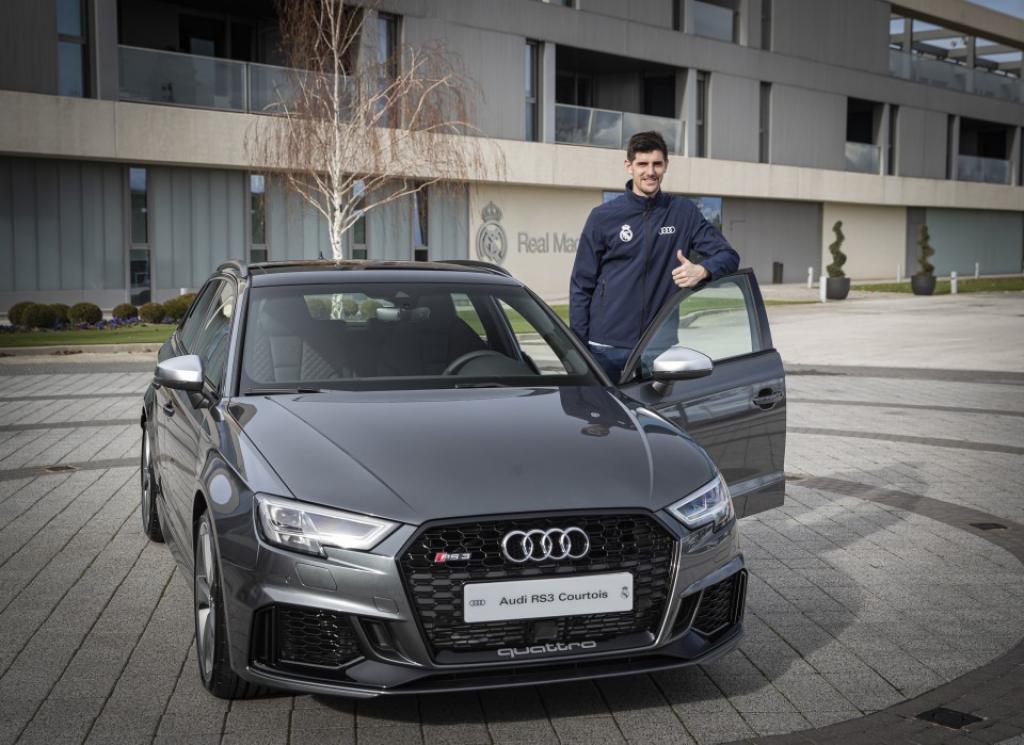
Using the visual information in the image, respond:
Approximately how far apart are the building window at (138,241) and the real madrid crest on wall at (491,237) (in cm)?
977

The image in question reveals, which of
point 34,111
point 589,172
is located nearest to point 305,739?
point 34,111

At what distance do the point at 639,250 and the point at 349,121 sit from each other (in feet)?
68.8

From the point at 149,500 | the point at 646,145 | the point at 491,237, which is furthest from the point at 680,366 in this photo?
the point at 491,237

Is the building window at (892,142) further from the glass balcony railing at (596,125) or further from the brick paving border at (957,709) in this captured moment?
the brick paving border at (957,709)

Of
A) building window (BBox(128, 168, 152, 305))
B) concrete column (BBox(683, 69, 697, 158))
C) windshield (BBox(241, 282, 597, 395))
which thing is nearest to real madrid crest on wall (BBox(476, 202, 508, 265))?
concrete column (BBox(683, 69, 697, 158))

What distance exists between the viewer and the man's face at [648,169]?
A: 6.41 meters

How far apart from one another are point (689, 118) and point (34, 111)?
21767mm

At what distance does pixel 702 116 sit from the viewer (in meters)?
41.6

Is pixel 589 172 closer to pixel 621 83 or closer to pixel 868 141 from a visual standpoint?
pixel 621 83

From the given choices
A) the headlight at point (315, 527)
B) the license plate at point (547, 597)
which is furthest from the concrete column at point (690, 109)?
the headlight at point (315, 527)

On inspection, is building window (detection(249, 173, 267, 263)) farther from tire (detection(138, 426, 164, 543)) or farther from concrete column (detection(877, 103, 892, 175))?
concrete column (detection(877, 103, 892, 175))

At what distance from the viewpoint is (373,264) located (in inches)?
225

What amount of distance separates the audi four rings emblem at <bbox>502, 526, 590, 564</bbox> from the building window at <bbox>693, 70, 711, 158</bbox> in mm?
38811

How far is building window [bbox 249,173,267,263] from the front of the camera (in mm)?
29250
